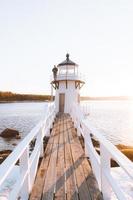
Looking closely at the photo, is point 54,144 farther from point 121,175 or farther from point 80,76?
point 80,76

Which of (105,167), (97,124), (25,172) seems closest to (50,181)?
(25,172)

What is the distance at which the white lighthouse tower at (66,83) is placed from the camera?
24.2m

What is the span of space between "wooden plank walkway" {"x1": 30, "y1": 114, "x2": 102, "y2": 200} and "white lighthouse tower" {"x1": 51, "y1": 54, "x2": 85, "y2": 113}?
1614cm

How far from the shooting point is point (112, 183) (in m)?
3.37

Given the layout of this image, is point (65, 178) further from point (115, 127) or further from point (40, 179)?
point (115, 127)

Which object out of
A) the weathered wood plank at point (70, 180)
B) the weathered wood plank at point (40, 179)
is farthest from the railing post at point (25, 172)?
the weathered wood plank at point (70, 180)

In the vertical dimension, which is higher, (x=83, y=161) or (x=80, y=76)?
(x=80, y=76)

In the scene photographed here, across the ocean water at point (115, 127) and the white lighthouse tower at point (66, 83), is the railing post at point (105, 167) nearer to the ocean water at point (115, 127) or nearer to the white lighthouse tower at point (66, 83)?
the white lighthouse tower at point (66, 83)

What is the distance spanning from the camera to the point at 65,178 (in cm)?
534

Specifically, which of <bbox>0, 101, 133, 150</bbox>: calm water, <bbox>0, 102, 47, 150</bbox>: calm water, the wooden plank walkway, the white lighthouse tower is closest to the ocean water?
<bbox>0, 101, 133, 150</bbox>: calm water

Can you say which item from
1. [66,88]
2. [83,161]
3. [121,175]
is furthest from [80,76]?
[83,161]

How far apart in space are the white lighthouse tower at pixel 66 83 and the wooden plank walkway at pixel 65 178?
16.1 metres

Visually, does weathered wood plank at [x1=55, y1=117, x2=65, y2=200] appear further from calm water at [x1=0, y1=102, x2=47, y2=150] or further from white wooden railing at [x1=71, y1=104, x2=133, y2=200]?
calm water at [x1=0, y1=102, x2=47, y2=150]

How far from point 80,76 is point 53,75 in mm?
2798
